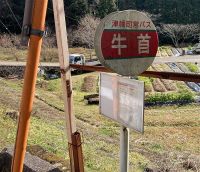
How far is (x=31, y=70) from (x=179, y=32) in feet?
148

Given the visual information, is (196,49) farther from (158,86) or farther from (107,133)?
(107,133)

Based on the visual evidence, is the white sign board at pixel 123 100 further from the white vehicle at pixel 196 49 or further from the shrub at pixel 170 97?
the white vehicle at pixel 196 49

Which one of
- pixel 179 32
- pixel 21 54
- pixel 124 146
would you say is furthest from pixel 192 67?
pixel 124 146

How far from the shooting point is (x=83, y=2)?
38875 millimetres

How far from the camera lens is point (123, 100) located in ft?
8.67

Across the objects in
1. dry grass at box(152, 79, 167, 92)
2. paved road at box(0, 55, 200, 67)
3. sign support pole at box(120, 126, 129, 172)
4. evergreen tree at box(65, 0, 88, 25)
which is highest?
evergreen tree at box(65, 0, 88, 25)

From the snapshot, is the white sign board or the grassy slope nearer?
the white sign board

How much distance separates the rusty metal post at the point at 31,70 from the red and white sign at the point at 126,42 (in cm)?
48

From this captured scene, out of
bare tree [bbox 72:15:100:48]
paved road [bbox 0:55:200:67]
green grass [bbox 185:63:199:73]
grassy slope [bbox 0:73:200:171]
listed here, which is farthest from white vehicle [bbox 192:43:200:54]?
grassy slope [bbox 0:73:200:171]

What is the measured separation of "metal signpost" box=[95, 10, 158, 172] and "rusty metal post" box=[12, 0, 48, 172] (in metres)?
0.48

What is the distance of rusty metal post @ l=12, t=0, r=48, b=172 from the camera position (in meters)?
2.71

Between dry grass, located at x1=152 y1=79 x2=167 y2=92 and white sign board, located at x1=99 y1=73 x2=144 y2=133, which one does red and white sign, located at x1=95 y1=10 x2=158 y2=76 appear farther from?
dry grass, located at x1=152 y1=79 x2=167 y2=92

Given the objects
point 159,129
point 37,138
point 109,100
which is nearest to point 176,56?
point 159,129

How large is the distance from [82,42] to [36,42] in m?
36.4
